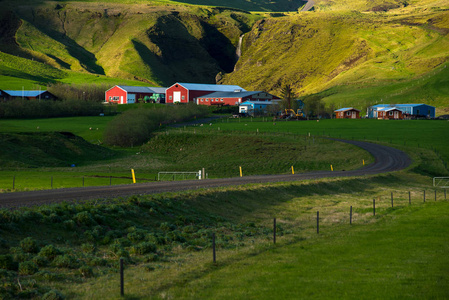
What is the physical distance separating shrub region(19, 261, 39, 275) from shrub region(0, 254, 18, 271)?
0.36 metres

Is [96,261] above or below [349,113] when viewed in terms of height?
below

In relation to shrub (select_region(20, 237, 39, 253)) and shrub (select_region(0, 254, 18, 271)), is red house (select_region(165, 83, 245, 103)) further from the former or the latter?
shrub (select_region(0, 254, 18, 271))

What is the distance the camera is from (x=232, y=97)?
581ft

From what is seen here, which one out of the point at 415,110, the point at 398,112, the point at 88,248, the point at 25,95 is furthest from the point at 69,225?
the point at 415,110

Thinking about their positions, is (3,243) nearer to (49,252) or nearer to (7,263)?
(49,252)

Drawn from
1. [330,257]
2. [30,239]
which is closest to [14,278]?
[30,239]

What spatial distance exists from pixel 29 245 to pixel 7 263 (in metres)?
1.94

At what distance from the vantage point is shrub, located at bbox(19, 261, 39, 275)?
657 inches

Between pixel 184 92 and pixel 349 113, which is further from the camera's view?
pixel 184 92

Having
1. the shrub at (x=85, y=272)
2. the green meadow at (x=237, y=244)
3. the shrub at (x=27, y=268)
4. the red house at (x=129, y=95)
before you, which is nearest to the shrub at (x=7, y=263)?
the green meadow at (x=237, y=244)

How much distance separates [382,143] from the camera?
8950cm

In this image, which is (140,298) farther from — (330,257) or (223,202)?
(223,202)

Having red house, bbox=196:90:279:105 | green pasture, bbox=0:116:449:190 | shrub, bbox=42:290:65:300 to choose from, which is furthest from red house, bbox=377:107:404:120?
shrub, bbox=42:290:65:300

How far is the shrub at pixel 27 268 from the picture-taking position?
54.7 ft
